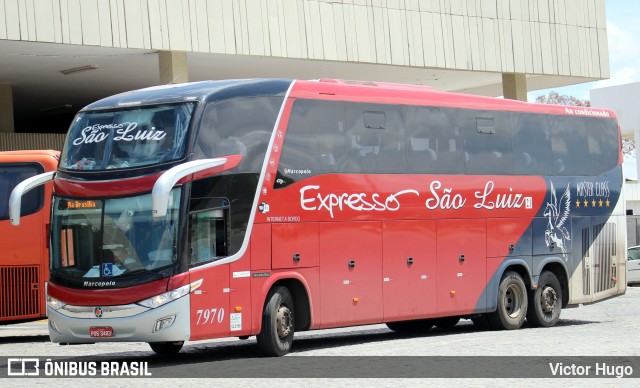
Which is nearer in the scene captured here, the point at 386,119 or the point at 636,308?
the point at 386,119

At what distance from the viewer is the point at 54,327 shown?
1578cm

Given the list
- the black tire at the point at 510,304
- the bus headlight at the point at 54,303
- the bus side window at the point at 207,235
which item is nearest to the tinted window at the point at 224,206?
the bus side window at the point at 207,235

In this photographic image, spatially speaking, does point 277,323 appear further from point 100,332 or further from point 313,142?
point 313,142

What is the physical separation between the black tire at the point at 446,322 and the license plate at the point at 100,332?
8.01 meters

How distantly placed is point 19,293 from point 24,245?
2.75ft

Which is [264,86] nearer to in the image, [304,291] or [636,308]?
[304,291]

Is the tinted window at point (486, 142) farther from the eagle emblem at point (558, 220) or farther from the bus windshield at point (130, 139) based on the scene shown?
the bus windshield at point (130, 139)

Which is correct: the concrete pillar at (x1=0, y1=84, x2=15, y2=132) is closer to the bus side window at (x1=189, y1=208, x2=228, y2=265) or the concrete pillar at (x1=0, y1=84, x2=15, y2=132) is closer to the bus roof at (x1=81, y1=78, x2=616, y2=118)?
the bus roof at (x1=81, y1=78, x2=616, y2=118)

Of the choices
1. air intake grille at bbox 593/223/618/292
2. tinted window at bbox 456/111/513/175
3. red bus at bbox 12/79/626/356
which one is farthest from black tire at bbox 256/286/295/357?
air intake grille at bbox 593/223/618/292

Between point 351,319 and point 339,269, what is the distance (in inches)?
30.8

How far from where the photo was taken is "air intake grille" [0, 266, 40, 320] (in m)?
21.0

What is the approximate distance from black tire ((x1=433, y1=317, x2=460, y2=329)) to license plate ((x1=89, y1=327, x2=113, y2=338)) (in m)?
8.01

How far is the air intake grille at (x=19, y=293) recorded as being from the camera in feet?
68.9

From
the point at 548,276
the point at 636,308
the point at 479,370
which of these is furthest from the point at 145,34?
the point at 479,370
